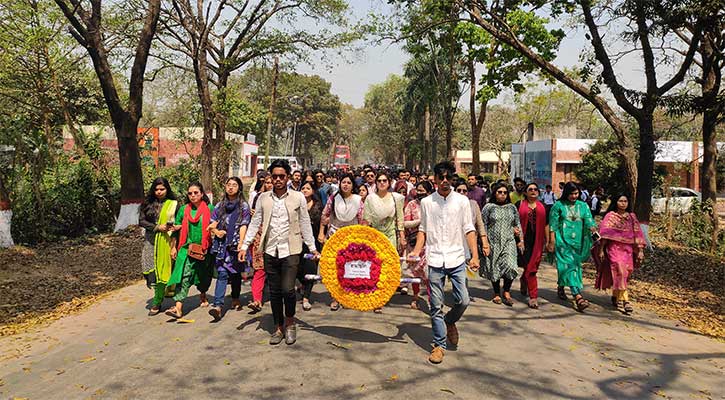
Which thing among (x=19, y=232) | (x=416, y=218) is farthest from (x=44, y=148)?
(x=416, y=218)

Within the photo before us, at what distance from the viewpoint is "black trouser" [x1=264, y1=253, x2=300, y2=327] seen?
563cm

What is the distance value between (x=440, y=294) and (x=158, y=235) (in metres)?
3.63

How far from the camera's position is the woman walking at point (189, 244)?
6691 millimetres

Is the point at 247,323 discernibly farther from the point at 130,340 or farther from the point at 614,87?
the point at 614,87

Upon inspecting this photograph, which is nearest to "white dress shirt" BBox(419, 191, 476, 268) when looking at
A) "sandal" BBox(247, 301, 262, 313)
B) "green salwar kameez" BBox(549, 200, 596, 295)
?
"sandal" BBox(247, 301, 262, 313)

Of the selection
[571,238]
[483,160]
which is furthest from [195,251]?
[483,160]

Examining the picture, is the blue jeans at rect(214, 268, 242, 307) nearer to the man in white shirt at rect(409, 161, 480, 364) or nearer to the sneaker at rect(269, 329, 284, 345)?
the sneaker at rect(269, 329, 284, 345)

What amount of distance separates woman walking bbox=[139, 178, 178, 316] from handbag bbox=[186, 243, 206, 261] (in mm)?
274

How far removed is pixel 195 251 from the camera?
673cm

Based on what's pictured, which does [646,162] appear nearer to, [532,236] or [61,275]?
[532,236]

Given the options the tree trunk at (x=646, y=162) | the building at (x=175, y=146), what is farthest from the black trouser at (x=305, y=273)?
the building at (x=175, y=146)

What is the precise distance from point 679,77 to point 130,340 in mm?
11655

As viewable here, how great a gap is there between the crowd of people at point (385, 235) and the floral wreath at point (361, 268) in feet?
0.80

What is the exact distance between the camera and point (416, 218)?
7527 millimetres
